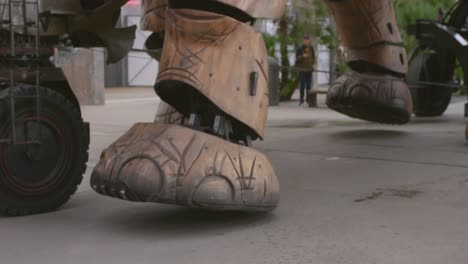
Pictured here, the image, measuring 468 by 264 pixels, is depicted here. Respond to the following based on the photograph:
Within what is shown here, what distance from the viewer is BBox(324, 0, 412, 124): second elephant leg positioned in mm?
6809

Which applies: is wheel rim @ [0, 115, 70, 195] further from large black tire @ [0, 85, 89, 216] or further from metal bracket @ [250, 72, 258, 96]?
metal bracket @ [250, 72, 258, 96]

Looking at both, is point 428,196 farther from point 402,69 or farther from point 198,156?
point 402,69

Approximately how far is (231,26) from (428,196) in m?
1.68

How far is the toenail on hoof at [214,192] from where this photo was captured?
134 inches

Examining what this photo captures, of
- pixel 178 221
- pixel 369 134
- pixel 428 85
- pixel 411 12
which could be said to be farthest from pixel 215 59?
pixel 411 12

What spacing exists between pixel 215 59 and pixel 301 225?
0.86 metres

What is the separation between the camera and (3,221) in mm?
3861

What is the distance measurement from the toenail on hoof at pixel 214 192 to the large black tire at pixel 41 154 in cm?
95

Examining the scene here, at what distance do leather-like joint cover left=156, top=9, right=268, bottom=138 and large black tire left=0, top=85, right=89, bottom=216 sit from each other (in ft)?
2.24

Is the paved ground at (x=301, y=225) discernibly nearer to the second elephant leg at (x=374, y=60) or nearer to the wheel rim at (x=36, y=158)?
the wheel rim at (x=36, y=158)

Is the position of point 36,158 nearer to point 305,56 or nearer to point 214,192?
point 214,192

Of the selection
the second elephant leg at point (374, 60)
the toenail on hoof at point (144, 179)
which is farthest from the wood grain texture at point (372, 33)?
the toenail on hoof at point (144, 179)

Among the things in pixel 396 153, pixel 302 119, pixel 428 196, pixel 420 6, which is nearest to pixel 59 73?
pixel 428 196

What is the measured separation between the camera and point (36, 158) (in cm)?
395
